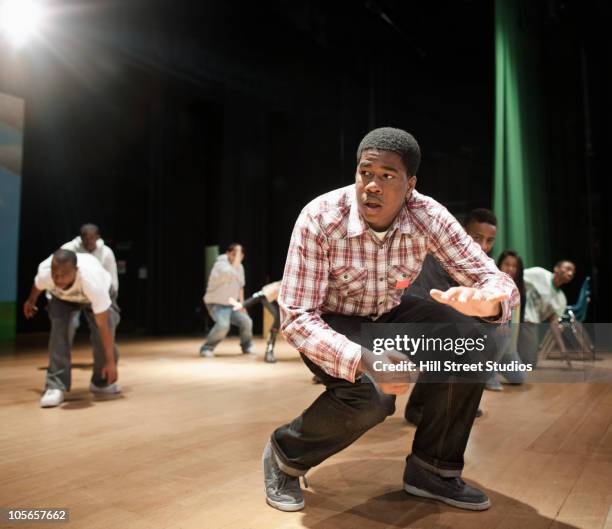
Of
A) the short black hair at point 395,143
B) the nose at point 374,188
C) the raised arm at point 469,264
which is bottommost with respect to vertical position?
the raised arm at point 469,264

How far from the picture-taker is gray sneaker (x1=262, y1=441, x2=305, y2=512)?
1.43 meters

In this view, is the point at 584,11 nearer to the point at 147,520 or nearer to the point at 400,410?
the point at 400,410

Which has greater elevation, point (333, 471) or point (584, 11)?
point (584, 11)

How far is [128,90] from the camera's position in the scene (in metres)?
8.17

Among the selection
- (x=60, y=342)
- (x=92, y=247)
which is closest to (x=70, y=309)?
(x=60, y=342)

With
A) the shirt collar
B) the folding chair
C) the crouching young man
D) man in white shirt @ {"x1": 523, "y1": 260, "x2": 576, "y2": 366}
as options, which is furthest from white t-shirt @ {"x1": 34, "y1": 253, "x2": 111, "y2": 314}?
the folding chair

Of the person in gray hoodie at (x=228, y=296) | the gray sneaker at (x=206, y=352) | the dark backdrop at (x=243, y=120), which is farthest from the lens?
the dark backdrop at (x=243, y=120)

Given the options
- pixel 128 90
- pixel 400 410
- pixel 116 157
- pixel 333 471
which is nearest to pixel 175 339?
pixel 116 157

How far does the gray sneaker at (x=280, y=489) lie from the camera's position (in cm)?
143

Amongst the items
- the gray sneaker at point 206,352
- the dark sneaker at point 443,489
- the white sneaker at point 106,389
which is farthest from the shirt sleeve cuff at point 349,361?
the gray sneaker at point 206,352

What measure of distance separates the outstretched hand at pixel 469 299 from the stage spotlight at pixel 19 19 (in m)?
6.14

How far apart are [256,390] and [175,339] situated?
14.5 ft

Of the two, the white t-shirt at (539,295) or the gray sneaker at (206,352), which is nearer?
the white t-shirt at (539,295)

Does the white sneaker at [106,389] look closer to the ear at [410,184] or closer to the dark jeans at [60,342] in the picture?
the dark jeans at [60,342]
